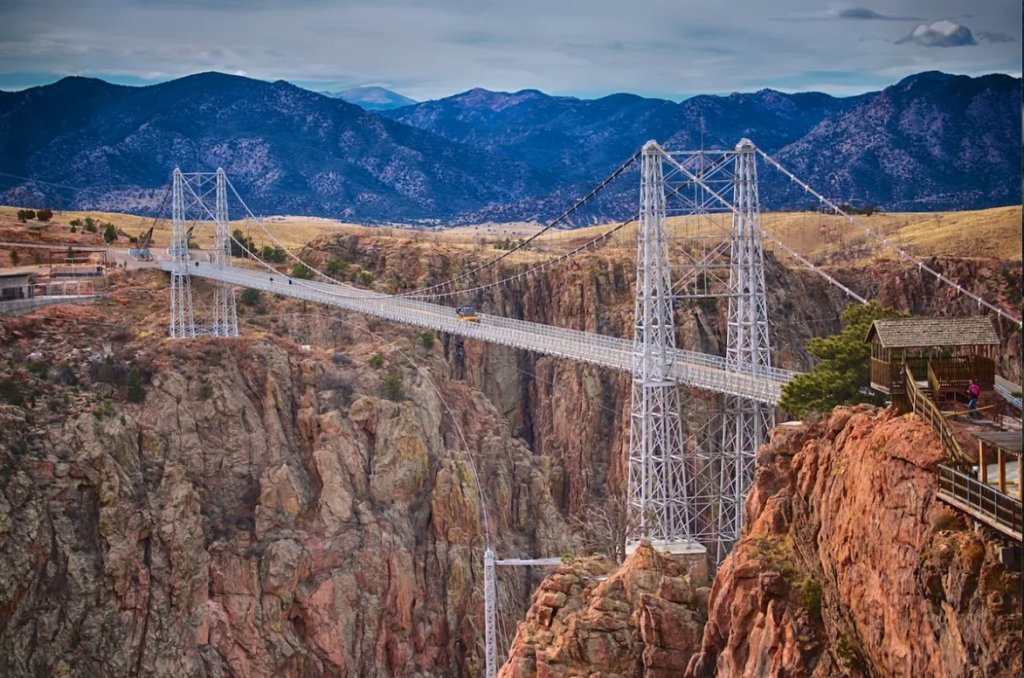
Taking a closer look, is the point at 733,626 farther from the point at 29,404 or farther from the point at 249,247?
the point at 249,247

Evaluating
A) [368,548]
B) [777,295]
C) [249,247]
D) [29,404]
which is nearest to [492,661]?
[368,548]

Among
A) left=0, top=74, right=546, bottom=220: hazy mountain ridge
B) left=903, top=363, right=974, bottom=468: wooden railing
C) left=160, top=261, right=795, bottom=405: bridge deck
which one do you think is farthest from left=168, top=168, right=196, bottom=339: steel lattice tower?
left=0, top=74, right=546, bottom=220: hazy mountain ridge

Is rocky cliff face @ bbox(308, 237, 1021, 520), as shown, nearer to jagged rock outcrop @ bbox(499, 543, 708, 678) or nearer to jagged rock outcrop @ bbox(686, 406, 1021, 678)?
jagged rock outcrop @ bbox(499, 543, 708, 678)

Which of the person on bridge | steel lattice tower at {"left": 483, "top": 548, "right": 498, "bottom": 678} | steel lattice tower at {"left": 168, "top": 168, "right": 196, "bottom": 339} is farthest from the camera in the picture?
steel lattice tower at {"left": 168, "top": 168, "right": 196, "bottom": 339}

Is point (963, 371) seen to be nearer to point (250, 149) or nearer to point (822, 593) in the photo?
point (822, 593)

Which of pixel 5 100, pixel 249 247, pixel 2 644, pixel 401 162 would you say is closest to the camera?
pixel 2 644

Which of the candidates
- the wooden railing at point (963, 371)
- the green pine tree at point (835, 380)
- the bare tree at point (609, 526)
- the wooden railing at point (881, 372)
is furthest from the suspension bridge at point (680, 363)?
the wooden railing at point (963, 371)

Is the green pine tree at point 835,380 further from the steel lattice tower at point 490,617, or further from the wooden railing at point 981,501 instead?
the steel lattice tower at point 490,617
